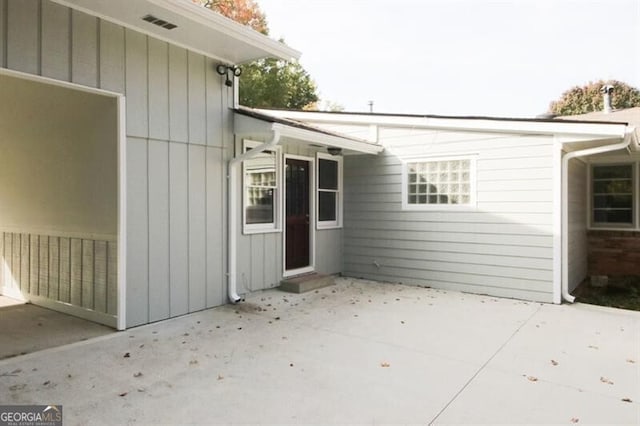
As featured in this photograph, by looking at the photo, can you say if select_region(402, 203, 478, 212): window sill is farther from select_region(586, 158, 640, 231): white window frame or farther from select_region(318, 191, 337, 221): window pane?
select_region(586, 158, 640, 231): white window frame

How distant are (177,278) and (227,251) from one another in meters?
0.82

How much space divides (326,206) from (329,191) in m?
0.29

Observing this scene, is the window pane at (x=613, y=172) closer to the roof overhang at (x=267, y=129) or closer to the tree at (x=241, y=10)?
the roof overhang at (x=267, y=129)

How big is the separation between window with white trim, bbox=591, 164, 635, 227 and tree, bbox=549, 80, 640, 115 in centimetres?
1655

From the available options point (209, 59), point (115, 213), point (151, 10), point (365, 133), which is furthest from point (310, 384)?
point (365, 133)

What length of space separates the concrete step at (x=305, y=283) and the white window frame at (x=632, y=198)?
5422 mm

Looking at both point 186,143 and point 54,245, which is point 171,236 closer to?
point 186,143

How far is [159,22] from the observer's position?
13.9 feet

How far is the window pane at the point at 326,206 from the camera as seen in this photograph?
748 cm

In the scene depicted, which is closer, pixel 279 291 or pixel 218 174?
pixel 218 174

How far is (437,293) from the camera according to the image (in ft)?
21.2

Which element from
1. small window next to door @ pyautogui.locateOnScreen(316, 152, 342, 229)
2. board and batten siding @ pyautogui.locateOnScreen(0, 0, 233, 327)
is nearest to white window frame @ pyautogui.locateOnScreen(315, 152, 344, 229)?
small window next to door @ pyautogui.locateOnScreen(316, 152, 342, 229)

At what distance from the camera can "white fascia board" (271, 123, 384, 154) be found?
5.34m

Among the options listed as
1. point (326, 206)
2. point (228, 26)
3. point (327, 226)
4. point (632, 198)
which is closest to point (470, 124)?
point (326, 206)
